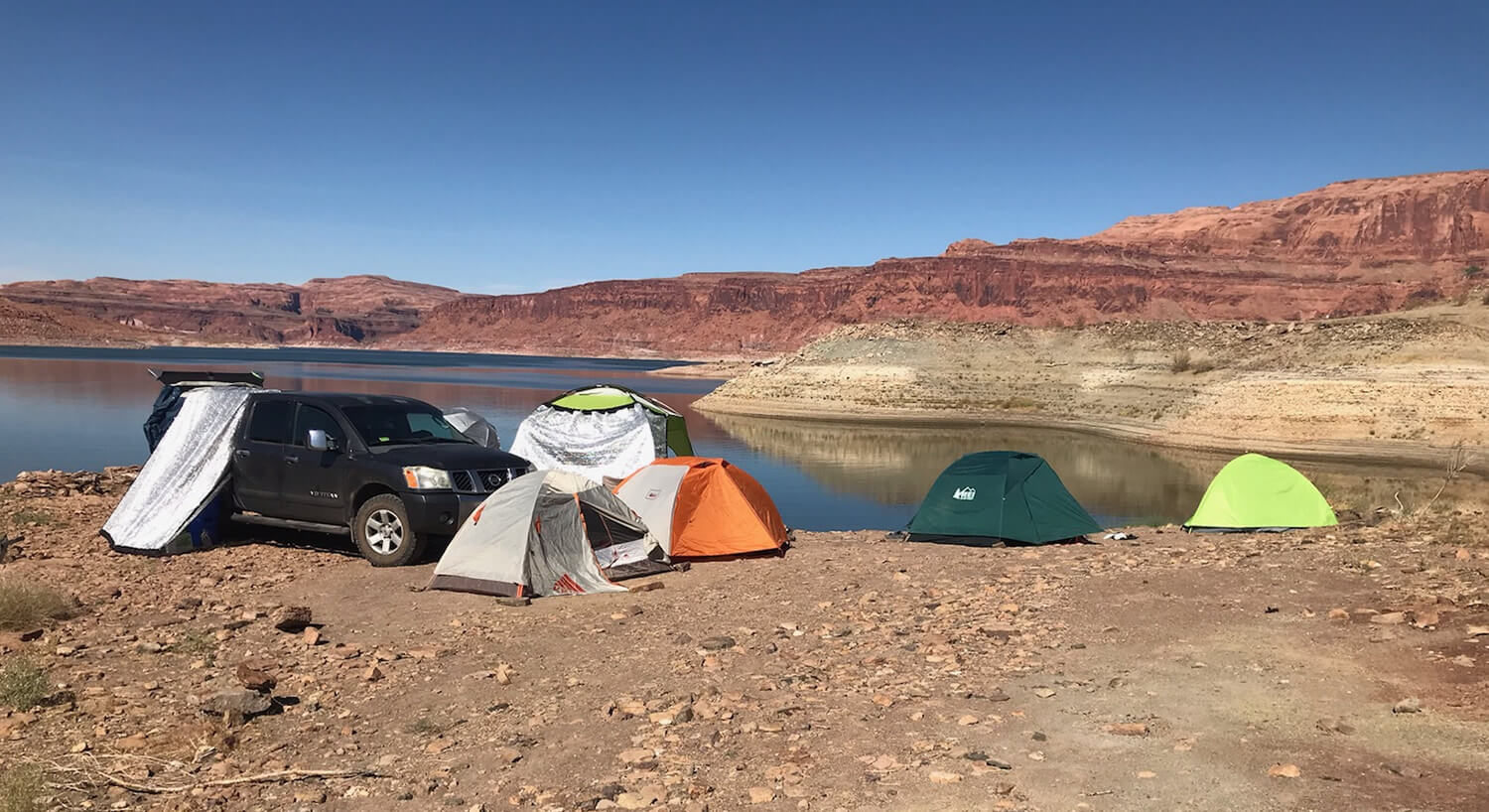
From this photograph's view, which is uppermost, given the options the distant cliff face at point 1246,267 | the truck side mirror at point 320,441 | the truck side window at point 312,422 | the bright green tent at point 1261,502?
the distant cliff face at point 1246,267

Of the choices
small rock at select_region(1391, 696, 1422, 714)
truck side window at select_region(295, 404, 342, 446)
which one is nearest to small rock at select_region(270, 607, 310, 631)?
truck side window at select_region(295, 404, 342, 446)

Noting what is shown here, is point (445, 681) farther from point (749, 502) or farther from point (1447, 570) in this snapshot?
point (1447, 570)

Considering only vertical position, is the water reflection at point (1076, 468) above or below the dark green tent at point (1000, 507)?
below

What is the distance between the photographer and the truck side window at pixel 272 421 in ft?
38.3

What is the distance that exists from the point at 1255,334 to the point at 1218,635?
52.6 m

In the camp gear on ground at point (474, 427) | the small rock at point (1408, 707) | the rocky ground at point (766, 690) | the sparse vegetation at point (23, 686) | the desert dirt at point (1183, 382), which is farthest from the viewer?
the desert dirt at point (1183, 382)

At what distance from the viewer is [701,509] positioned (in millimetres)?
12641

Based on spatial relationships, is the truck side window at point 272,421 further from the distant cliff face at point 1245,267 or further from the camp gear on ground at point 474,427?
the distant cliff face at point 1245,267

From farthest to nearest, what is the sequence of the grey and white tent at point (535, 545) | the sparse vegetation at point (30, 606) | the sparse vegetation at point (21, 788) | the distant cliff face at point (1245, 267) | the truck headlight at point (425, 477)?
the distant cliff face at point (1245, 267) < the truck headlight at point (425, 477) < the grey and white tent at point (535, 545) < the sparse vegetation at point (30, 606) < the sparse vegetation at point (21, 788)

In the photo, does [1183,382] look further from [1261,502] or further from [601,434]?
[601,434]

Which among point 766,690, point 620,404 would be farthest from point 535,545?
point 620,404

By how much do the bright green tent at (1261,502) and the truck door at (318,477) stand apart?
13112 mm

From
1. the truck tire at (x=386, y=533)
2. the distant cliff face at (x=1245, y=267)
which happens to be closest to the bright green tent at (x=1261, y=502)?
the truck tire at (x=386, y=533)

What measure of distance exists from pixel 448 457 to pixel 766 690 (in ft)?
20.2
